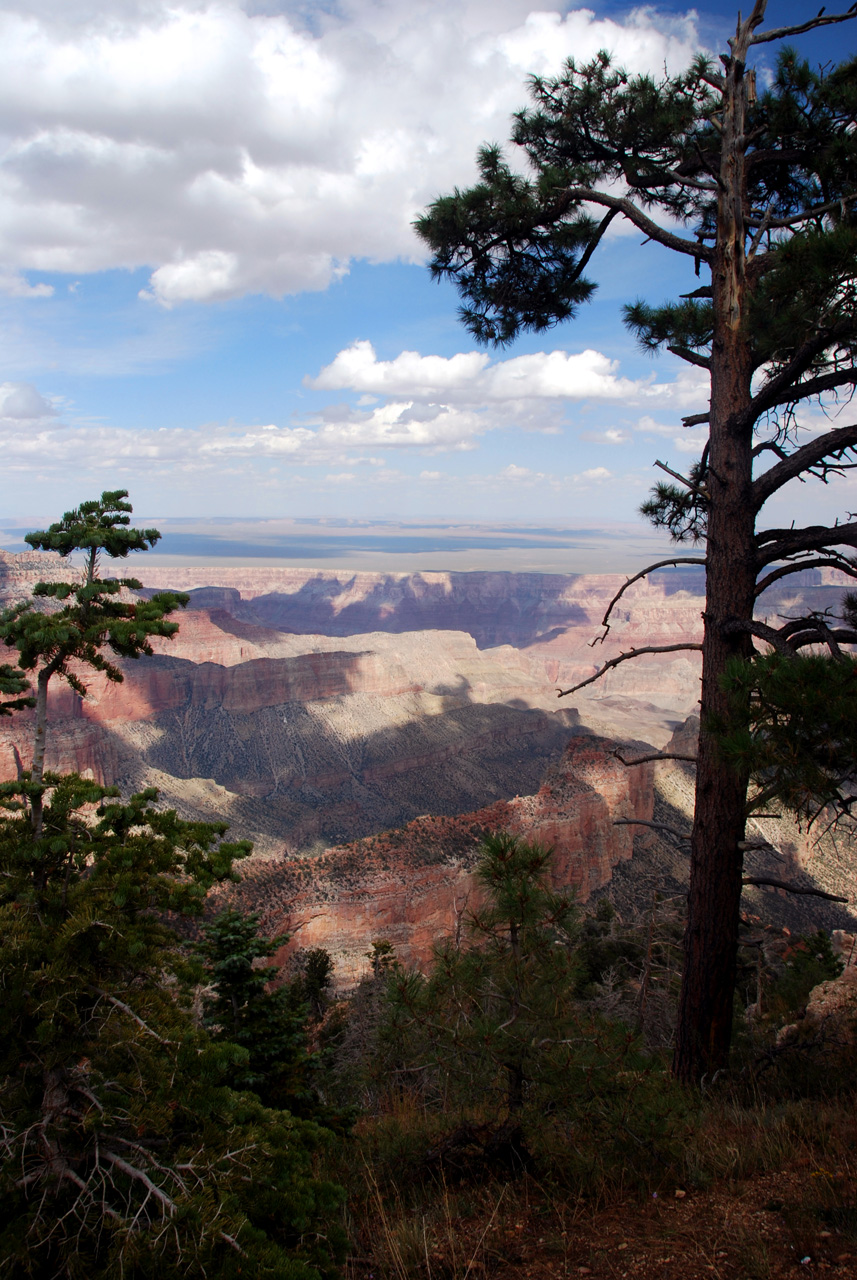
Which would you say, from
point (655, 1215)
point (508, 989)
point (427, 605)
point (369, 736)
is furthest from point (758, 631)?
point (427, 605)

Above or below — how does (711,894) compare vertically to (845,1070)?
above

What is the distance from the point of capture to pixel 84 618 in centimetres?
336

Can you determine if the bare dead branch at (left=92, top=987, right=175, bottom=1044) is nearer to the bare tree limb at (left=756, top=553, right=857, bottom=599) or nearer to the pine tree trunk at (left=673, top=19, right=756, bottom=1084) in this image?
the pine tree trunk at (left=673, top=19, right=756, bottom=1084)

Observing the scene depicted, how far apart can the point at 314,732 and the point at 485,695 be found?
27983 millimetres

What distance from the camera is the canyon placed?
1015 inches

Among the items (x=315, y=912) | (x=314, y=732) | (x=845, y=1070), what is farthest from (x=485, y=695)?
(x=845, y=1070)

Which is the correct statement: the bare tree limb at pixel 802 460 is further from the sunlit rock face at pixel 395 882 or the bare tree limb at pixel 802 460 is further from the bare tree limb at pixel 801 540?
the sunlit rock face at pixel 395 882

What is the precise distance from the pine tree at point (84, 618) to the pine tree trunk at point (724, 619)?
12.2ft

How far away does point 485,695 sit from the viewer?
9012cm

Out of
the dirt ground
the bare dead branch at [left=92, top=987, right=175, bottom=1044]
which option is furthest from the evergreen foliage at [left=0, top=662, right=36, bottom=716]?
the dirt ground

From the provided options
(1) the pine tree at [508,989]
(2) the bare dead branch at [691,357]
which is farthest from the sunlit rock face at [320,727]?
(1) the pine tree at [508,989]

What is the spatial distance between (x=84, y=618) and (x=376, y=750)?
2584 inches

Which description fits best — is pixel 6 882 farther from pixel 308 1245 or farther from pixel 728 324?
pixel 728 324

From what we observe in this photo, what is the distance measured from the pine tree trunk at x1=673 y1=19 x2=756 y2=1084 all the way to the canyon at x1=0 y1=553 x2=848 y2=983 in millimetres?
945
